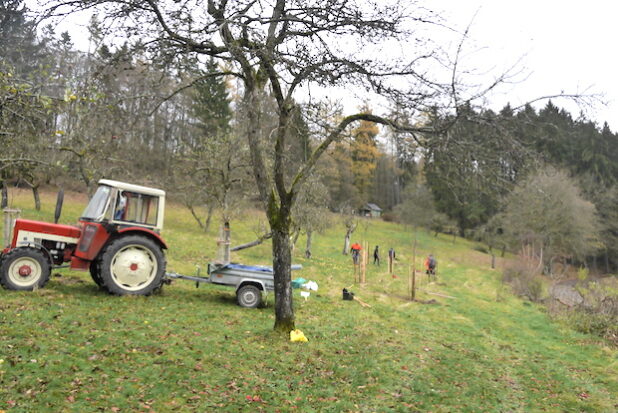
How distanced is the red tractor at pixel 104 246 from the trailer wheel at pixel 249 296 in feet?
6.10

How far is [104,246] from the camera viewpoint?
29.2 ft

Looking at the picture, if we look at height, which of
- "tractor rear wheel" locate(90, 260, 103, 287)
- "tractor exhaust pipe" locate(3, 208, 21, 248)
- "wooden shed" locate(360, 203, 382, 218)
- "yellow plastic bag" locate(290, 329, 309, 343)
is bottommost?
"yellow plastic bag" locate(290, 329, 309, 343)

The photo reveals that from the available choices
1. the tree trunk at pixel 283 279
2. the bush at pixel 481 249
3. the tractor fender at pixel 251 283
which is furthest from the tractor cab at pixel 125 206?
the bush at pixel 481 249

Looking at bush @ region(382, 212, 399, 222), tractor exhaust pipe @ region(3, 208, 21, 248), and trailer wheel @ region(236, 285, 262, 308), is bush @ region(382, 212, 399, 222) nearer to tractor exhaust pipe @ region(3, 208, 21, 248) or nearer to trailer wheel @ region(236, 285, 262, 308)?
trailer wheel @ region(236, 285, 262, 308)

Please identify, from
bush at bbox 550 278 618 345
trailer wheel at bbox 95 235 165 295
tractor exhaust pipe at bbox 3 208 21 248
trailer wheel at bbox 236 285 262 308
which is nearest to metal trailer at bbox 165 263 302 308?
trailer wheel at bbox 236 285 262 308

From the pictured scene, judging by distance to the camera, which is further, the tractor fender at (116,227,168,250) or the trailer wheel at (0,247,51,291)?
the tractor fender at (116,227,168,250)

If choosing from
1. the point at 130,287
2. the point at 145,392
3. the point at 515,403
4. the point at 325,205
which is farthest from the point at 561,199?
the point at 145,392

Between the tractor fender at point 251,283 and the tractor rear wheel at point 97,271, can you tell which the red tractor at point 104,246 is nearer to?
the tractor rear wheel at point 97,271

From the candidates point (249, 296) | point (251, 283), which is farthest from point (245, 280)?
point (249, 296)

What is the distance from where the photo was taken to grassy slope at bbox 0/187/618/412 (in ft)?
16.6

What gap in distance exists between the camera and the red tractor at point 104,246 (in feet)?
27.8

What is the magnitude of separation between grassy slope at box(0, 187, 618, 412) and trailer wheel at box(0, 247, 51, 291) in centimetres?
24

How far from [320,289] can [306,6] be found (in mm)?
10513

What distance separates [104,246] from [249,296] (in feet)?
11.0
